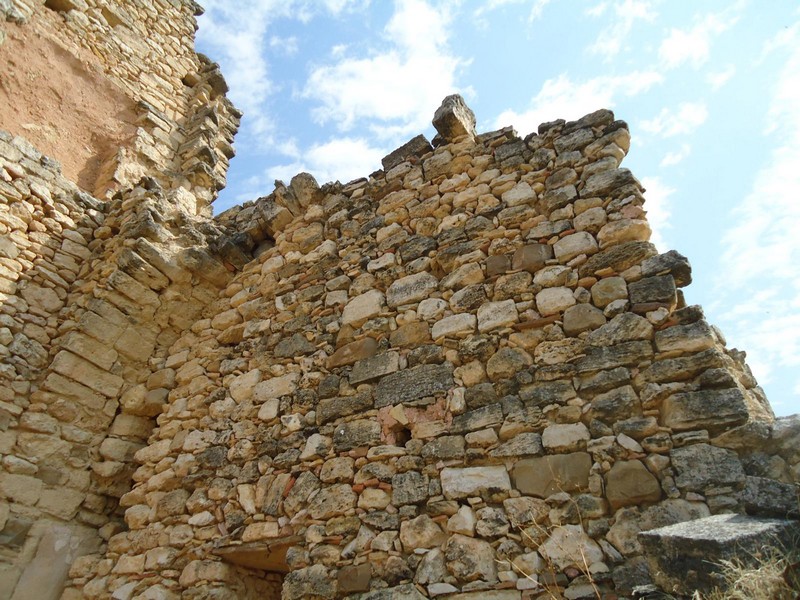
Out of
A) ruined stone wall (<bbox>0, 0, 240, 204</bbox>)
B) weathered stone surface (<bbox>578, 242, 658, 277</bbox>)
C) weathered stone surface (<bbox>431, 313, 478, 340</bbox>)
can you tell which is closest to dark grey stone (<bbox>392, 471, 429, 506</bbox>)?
weathered stone surface (<bbox>431, 313, 478, 340</bbox>)

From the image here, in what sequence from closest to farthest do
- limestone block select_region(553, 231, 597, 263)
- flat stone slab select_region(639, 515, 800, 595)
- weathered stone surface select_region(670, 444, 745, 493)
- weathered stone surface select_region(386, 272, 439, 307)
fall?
1. flat stone slab select_region(639, 515, 800, 595)
2. weathered stone surface select_region(670, 444, 745, 493)
3. limestone block select_region(553, 231, 597, 263)
4. weathered stone surface select_region(386, 272, 439, 307)

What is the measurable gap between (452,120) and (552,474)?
2985 mm

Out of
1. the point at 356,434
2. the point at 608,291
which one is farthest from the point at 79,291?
the point at 608,291

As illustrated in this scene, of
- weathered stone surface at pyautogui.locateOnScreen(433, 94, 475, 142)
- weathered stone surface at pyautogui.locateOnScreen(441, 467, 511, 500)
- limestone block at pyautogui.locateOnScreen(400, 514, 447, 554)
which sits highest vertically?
→ weathered stone surface at pyautogui.locateOnScreen(433, 94, 475, 142)

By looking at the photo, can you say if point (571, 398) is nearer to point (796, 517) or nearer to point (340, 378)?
point (796, 517)

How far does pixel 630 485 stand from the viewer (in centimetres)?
252

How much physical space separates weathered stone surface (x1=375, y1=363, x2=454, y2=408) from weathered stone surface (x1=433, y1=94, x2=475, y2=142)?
2120 mm

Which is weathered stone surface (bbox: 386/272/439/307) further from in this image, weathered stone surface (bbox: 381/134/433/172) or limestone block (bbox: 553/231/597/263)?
weathered stone surface (bbox: 381/134/433/172)

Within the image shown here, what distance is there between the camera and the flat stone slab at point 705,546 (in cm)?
171

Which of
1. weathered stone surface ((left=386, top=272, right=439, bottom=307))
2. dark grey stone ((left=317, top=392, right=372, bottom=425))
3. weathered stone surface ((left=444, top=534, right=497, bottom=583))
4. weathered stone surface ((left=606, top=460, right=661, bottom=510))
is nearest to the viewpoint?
weathered stone surface ((left=606, top=460, right=661, bottom=510))

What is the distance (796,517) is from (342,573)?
226 centimetres

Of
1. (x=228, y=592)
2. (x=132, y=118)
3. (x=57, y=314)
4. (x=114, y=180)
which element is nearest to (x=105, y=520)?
(x=228, y=592)

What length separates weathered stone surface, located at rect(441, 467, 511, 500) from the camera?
2.85 meters

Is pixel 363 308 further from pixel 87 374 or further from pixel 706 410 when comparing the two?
pixel 87 374
